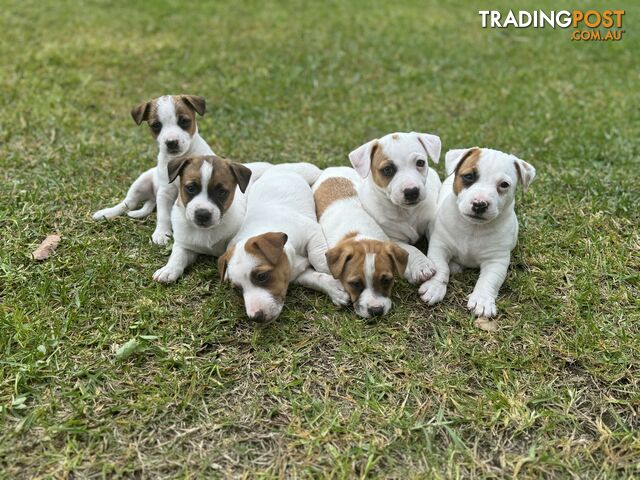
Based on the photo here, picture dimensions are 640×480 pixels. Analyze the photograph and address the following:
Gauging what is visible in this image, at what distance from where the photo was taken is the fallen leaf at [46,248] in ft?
19.2

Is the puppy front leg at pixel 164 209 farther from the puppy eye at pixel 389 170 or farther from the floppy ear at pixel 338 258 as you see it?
the puppy eye at pixel 389 170

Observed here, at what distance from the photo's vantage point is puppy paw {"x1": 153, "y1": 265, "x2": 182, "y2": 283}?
553 centimetres

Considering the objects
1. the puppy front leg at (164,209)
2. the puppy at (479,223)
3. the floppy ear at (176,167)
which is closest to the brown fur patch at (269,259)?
the floppy ear at (176,167)

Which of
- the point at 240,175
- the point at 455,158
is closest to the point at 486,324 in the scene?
the point at 455,158

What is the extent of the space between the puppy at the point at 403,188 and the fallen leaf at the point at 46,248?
10.00 feet

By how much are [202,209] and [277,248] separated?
0.80 meters

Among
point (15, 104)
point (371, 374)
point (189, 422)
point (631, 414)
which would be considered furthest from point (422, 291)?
point (15, 104)

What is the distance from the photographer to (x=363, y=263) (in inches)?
198

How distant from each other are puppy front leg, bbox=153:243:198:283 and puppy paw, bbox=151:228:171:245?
330 millimetres

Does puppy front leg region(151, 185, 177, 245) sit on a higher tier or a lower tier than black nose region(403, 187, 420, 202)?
lower

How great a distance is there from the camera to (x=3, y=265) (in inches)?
223

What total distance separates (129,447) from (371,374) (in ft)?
5.78

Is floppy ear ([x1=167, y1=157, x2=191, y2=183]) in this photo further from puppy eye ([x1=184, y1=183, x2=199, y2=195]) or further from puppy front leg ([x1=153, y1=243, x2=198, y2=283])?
puppy front leg ([x1=153, y1=243, x2=198, y2=283])

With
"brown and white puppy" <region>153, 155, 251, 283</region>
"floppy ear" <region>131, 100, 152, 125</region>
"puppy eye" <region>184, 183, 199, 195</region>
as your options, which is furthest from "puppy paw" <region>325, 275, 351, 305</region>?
"floppy ear" <region>131, 100, 152, 125</region>
